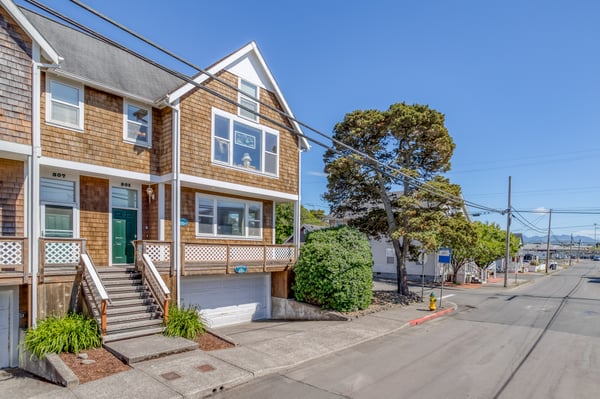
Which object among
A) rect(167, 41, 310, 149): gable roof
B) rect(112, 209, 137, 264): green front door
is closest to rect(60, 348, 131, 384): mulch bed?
rect(112, 209, 137, 264): green front door

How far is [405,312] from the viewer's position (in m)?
14.8

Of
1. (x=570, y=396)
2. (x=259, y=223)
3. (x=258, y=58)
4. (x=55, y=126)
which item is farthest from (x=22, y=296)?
(x=570, y=396)

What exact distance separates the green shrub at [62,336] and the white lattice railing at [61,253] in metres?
1.25

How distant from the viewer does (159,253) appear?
441 inches

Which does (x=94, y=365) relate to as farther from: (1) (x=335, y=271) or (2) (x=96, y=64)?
(2) (x=96, y=64)

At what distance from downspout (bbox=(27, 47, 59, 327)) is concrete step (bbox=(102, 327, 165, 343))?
5.79 feet

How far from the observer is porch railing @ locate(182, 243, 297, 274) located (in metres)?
11.8

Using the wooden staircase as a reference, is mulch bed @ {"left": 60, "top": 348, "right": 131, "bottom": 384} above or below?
below

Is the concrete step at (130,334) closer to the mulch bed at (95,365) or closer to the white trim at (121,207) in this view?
the mulch bed at (95,365)

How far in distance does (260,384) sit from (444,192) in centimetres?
1269

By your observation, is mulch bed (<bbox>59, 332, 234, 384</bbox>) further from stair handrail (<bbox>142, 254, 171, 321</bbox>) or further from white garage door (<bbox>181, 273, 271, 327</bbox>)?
white garage door (<bbox>181, 273, 271, 327</bbox>)

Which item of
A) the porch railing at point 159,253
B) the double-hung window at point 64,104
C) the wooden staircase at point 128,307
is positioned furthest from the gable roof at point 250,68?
the wooden staircase at point 128,307

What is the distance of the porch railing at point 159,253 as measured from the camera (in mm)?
10898

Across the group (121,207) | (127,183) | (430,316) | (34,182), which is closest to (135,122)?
(127,183)
